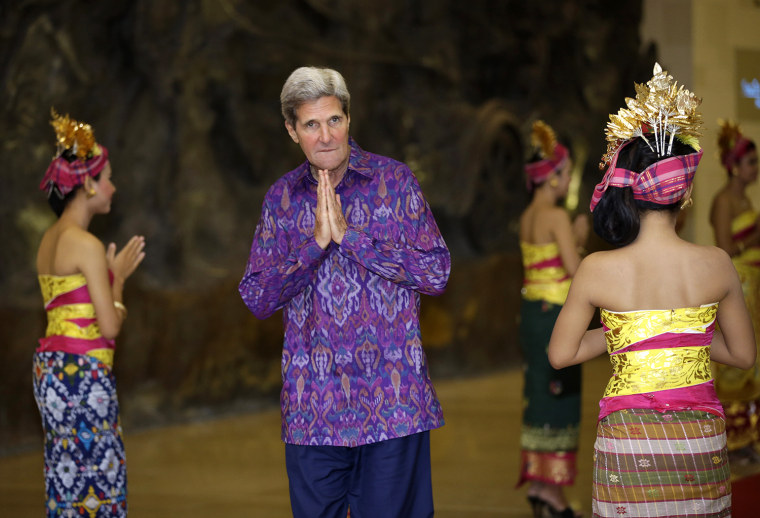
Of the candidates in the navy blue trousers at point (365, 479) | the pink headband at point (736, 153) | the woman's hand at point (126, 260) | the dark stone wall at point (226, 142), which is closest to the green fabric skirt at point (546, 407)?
the pink headband at point (736, 153)

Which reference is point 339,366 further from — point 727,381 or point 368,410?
point 727,381

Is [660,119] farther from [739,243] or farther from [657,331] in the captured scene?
[739,243]

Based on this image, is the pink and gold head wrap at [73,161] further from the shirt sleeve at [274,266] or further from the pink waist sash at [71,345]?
the shirt sleeve at [274,266]

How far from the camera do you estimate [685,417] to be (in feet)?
8.61

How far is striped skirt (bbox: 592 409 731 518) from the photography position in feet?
8.57

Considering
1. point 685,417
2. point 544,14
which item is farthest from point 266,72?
point 685,417

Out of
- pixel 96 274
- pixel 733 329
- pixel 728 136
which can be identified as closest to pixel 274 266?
pixel 733 329

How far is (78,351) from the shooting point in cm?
425

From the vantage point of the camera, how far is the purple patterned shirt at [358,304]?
2824mm

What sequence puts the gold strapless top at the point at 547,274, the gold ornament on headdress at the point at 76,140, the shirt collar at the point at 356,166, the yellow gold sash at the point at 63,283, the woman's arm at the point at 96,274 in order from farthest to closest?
the gold strapless top at the point at 547,274 → the gold ornament on headdress at the point at 76,140 → the yellow gold sash at the point at 63,283 → the woman's arm at the point at 96,274 → the shirt collar at the point at 356,166

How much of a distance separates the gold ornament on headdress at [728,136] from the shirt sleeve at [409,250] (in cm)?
414

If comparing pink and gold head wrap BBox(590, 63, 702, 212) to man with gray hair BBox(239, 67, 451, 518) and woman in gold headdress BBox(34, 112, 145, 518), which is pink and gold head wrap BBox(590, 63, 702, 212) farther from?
woman in gold headdress BBox(34, 112, 145, 518)

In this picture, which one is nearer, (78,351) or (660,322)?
(660,322)

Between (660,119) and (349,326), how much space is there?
1003 mm
